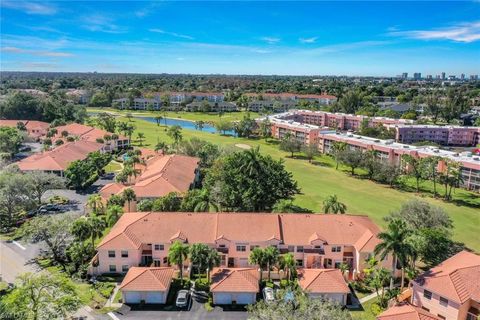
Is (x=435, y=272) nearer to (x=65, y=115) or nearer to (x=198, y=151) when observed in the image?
(x=198, y=151)

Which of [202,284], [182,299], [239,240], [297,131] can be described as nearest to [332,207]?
[239,240]

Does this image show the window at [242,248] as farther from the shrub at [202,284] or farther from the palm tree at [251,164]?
the palm tree at [251,164]

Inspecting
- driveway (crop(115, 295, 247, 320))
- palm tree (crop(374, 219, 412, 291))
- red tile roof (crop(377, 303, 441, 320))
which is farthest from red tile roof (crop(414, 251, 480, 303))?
driveway (crop(115, 295, 247, 320))

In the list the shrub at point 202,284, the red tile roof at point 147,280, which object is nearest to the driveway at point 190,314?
the red tile roof at point 147,280

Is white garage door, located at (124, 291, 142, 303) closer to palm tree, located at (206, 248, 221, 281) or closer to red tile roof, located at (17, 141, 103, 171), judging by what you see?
palm tree, located at (206, 248, 221, 281)

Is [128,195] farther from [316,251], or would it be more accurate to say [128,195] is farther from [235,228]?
[316,251]

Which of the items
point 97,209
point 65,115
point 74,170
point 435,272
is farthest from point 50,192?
point 65,115
